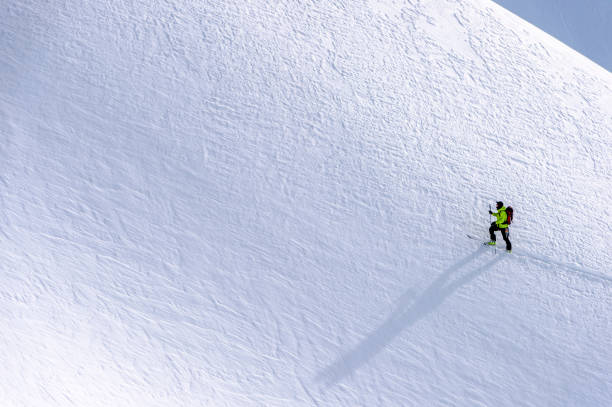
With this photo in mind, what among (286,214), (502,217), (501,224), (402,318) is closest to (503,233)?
(501,224)

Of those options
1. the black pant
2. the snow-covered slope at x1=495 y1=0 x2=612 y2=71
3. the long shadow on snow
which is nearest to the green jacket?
the black pant

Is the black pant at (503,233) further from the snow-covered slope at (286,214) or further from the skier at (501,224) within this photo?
the snow-covered slope at (286,214)

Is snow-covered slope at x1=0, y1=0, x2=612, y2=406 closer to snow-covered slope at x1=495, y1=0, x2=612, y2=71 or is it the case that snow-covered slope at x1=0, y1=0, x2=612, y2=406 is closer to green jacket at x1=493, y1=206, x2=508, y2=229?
green jacket at x1=493, y1=206, x2=508, y2=229

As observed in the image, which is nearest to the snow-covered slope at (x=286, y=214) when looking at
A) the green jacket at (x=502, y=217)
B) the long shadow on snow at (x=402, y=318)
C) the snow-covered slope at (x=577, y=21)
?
the long shadow on snow at (x=402, y=318)

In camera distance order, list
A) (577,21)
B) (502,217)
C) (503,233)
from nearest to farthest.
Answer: (502,217) < (503,233) < (577,21)

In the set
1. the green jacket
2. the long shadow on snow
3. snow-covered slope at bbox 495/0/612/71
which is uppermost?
snow-covered slope at bbox 495/0/612/71

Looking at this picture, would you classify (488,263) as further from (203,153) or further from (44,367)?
(44,367)

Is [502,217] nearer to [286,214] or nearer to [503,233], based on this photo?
[503,233]
